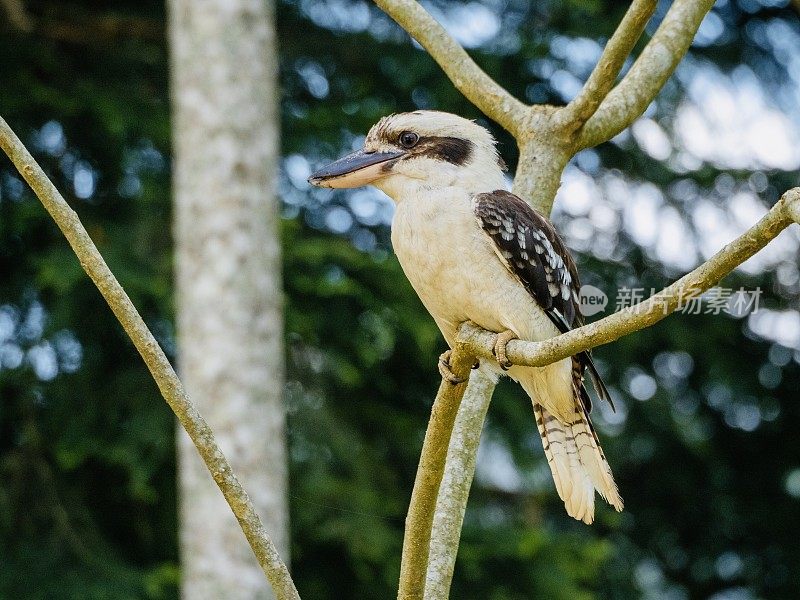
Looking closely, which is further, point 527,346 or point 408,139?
point 408,139

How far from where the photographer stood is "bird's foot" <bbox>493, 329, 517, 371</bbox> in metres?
2.32

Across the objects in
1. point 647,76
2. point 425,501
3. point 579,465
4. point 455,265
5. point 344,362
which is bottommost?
point 344,362

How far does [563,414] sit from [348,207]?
11.0ft

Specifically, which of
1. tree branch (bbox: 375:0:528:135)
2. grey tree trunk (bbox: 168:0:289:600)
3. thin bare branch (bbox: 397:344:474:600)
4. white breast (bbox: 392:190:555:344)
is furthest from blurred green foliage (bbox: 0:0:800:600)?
thin bare branch (bbox: 397:344:474:600)

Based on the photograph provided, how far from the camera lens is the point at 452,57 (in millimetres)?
2986

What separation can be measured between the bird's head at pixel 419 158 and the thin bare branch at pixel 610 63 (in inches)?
9.3

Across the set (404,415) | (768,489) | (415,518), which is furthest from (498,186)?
(768,489)

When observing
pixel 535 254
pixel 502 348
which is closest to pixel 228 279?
pixel 535 254

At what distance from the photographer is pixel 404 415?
20.1 ft

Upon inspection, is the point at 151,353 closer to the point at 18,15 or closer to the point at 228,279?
the point at 228,279

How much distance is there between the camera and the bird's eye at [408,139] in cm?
280

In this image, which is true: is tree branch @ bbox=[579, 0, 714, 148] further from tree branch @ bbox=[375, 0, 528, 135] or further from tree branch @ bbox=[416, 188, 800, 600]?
tree branch @ bbox=[416, 188, 800, 600]

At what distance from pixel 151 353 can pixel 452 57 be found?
4.52 feet

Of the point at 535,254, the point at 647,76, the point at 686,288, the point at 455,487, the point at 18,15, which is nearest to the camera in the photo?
the point at 686,288
